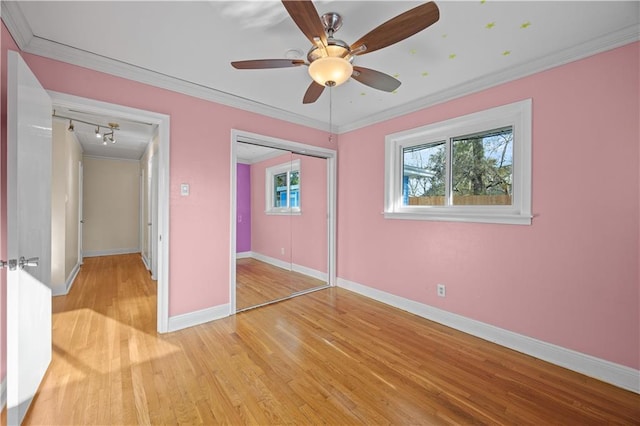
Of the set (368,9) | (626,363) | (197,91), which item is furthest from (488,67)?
(197,91)

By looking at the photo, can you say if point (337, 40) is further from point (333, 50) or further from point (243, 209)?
point (243, 209)

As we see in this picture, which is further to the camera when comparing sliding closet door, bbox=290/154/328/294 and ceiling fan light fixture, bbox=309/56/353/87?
Result: sliding closet door, bbox=290/154/328/294

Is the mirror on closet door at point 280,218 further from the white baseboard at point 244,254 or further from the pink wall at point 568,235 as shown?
the pink wall at point 568,235

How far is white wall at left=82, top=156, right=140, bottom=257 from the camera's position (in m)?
6.32

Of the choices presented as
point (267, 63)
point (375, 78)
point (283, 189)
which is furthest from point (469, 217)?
point (283, 189)

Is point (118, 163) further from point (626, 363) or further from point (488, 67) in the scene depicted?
point (626, 363)

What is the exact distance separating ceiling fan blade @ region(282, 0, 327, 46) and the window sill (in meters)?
2.12

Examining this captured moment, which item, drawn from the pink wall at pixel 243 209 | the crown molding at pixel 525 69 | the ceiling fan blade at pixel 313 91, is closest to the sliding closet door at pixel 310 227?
the pink wall at pixel 243 209

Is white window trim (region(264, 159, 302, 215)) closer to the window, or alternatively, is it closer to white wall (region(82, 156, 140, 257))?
the window

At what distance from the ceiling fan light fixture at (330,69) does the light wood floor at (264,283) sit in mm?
2713

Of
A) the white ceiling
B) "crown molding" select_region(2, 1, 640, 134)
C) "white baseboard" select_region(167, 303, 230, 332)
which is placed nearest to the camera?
the white ceiling

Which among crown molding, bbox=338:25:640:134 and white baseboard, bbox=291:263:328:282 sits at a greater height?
crown molding, bbox=338:25:640:134

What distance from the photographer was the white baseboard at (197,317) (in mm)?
2721

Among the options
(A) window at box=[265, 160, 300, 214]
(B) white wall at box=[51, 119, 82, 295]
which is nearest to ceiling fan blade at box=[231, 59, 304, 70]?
(A) window at box=[265, 160, 300, 214]
